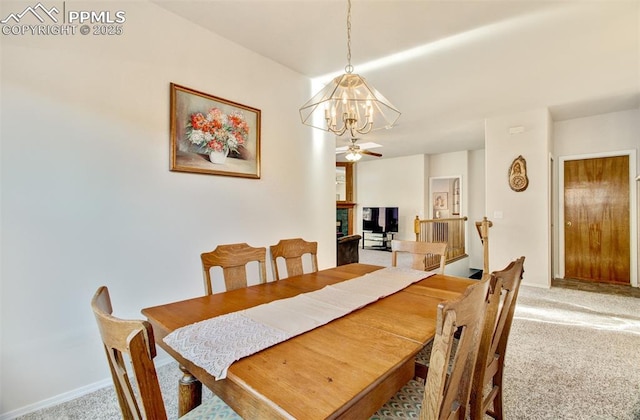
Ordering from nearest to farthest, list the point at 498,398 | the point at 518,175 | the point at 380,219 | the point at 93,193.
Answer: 1. the point at 498,398
2. the point at 93,193
3. the point at 518,175
4. the point at 380,219

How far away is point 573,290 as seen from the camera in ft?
14.0

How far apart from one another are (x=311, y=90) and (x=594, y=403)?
3.59 metres

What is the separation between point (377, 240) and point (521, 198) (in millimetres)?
4663

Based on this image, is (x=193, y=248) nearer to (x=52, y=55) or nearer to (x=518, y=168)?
(x=52, y=55)

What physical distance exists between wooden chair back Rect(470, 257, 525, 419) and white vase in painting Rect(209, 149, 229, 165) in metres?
2.19

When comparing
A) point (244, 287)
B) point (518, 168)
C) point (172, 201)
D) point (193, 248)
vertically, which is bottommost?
point (244, 287)

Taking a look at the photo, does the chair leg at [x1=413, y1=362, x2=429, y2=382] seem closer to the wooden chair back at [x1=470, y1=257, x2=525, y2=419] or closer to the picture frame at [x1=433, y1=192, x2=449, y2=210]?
the wooden chair back at [x1=470, y1=257, x2=525, y2=419]

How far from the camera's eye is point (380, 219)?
8.64m

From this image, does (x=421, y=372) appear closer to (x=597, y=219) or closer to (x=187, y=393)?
(x=187, y=393)

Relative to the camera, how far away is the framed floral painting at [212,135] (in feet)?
7.55

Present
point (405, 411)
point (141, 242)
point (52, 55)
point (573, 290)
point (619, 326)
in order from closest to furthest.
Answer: point (405, 411)
point (52, 55)
point (141, 242)
point (619, 326)
point (573, 290)

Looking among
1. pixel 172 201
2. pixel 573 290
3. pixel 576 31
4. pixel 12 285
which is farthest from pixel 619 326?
pixel 12 285

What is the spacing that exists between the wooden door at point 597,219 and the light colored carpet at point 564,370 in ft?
4.24

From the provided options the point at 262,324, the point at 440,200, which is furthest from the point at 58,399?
the point at 440,200
